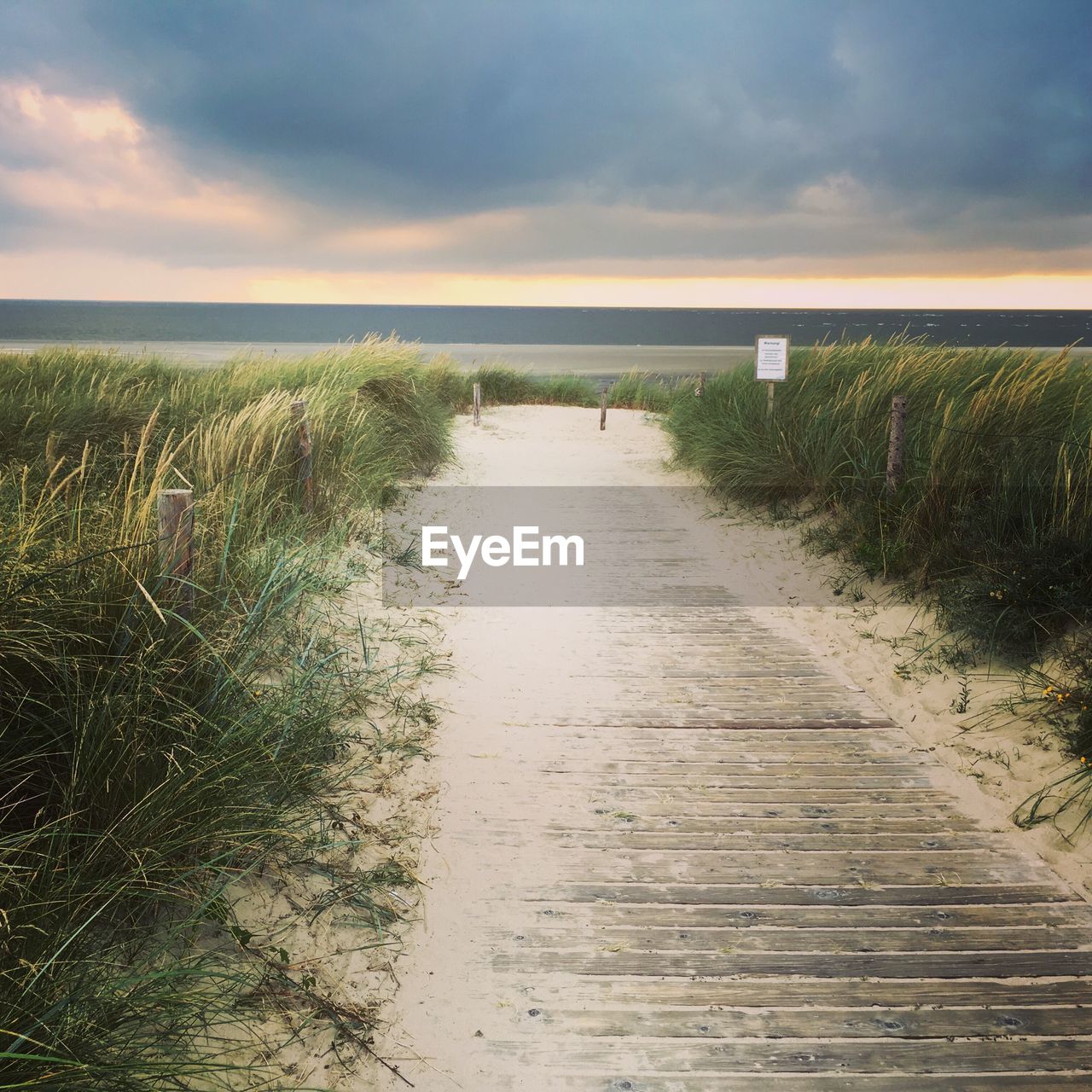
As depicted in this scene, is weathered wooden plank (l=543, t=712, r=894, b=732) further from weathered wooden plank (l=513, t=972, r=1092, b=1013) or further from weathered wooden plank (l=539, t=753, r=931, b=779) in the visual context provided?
weathered wooden plank (l=513, t=972, r=1092, b=1013)

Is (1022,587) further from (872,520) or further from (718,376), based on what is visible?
(718,376)

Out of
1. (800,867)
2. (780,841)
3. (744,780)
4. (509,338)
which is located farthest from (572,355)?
(800,867)

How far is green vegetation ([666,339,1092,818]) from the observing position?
195 inches

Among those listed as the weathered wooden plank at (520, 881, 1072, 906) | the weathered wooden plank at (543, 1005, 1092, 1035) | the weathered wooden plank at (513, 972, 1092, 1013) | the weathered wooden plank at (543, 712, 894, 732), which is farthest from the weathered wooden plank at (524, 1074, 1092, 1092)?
the weathered wooden plank at (543, 712, 894, 732)

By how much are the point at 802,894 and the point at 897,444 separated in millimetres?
4898

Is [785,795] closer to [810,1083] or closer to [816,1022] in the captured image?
[816,1022]

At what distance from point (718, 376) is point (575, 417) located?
490 centimetres

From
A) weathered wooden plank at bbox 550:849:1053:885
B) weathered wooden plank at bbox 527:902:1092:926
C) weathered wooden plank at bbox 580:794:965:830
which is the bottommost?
weathered wooden plank at bbox 527:902:1092:926

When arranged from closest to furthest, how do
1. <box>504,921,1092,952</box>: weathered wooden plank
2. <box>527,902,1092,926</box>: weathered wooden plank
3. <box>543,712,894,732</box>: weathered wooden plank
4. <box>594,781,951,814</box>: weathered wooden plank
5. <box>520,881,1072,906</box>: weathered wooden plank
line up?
<box>504,921,1092,952</box>: weathered wooden plank → <box>527,902,1092,926</box>: weathered wooden plank → <box>520,881,1072,906</box>: weathered wooden plank → <box>594,781,951,814</box>: weathered wooden plank → <box>543,712,894,732</box>: weathered wooden plank

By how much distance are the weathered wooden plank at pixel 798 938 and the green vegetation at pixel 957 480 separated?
0.92 metres

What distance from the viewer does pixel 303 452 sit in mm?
7152

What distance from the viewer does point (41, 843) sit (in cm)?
265

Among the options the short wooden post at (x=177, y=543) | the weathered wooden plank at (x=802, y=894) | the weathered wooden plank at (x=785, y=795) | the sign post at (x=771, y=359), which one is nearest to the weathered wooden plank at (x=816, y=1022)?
the weathered wooden plank at (x=802, y=894)

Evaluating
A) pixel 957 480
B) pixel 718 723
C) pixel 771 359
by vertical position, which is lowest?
pixel 718 723
